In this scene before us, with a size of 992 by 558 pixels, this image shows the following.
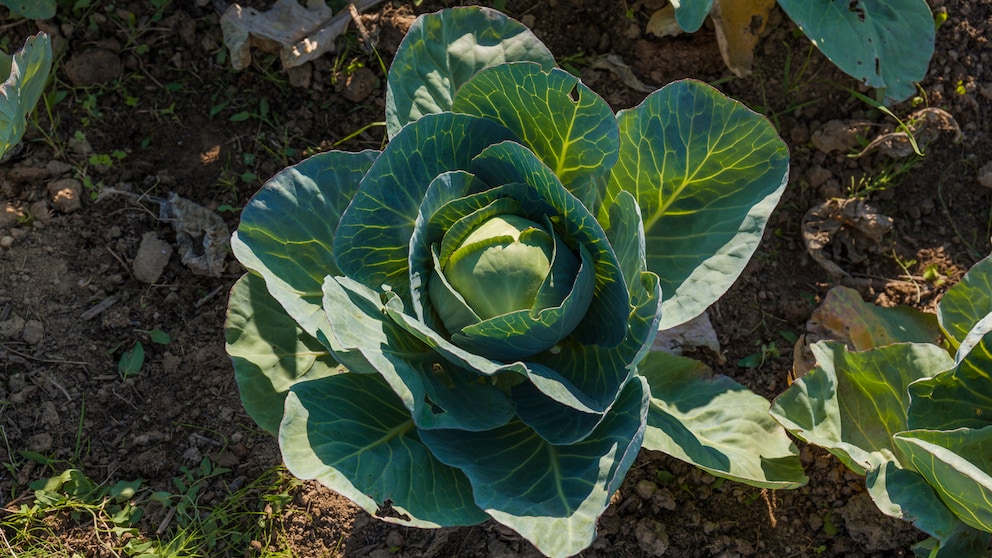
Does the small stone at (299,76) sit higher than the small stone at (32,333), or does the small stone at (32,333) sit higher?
the small stone at (299,76)

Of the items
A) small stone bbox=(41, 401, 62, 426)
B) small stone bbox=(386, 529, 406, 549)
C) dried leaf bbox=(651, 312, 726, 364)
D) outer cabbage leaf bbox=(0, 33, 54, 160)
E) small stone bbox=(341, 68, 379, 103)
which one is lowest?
small stone bbox=(386, 529, 406, 549)

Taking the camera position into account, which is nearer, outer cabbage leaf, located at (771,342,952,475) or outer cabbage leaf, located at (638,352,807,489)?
outer cabbage leaf, located at (638,352,807,489)

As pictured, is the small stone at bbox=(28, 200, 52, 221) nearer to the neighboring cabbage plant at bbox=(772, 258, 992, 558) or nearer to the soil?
the soil

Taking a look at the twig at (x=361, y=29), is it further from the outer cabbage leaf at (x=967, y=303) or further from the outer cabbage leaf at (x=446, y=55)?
the outer cabbage leaf at (x=967, y=303)

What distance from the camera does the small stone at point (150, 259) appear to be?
3.33m

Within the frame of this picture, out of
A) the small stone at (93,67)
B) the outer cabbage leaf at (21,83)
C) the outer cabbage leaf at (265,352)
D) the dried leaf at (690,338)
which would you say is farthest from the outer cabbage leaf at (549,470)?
the small stone at (93,67)

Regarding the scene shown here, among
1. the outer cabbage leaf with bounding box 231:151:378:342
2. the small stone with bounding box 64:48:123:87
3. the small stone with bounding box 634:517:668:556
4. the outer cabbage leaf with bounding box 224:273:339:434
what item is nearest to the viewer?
the outer cabbage leaf with bounding box 231:151:378:342

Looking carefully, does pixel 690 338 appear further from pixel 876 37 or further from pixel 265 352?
pixel 265 352

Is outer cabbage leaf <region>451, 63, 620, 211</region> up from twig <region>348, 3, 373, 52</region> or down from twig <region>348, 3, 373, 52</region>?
up

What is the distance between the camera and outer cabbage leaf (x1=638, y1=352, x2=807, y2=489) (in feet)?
8.74

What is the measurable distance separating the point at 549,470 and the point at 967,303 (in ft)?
5.17

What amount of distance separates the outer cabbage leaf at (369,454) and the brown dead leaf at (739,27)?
199 centimetres

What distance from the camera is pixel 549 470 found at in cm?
252

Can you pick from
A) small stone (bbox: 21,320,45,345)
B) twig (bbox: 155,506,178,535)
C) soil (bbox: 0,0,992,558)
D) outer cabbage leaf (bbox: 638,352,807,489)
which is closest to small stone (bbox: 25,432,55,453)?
soil (bbox: 0,0,992,558)
